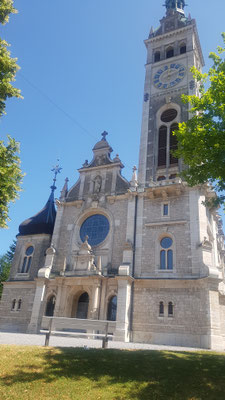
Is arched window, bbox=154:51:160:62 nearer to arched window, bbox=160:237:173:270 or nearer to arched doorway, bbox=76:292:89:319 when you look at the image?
arched window, bbox=160:237:173:270

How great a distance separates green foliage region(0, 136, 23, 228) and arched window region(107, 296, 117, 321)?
44.9 ft

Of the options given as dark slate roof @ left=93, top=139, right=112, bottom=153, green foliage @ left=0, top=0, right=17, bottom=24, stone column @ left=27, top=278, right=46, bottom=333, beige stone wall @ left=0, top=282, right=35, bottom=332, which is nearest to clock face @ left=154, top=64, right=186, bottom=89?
dark slate roof @ left=93, top=139, right=112, bottom=153

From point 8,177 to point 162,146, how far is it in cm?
2085

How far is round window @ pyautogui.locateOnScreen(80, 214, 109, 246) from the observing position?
2864 centimetres

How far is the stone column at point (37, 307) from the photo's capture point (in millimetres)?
24723

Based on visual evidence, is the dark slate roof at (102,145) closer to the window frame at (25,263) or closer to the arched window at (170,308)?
the window frame at (25,263)

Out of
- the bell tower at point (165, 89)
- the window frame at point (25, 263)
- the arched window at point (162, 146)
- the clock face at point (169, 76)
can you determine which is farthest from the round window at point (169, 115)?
the window frame at point (25, 263)

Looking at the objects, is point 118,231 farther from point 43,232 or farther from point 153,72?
point 153,72

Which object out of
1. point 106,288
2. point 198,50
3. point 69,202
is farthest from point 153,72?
point 106,288

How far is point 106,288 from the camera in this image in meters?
25.3

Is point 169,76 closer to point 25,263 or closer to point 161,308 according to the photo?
point 161,308

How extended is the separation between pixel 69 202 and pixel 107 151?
269 inches

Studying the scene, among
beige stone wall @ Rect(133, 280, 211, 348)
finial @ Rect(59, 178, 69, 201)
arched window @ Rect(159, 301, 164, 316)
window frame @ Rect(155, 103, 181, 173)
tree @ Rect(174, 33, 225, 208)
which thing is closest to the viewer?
tree @ Rect(174, 33, 225, 208)

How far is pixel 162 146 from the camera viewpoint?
104ft
